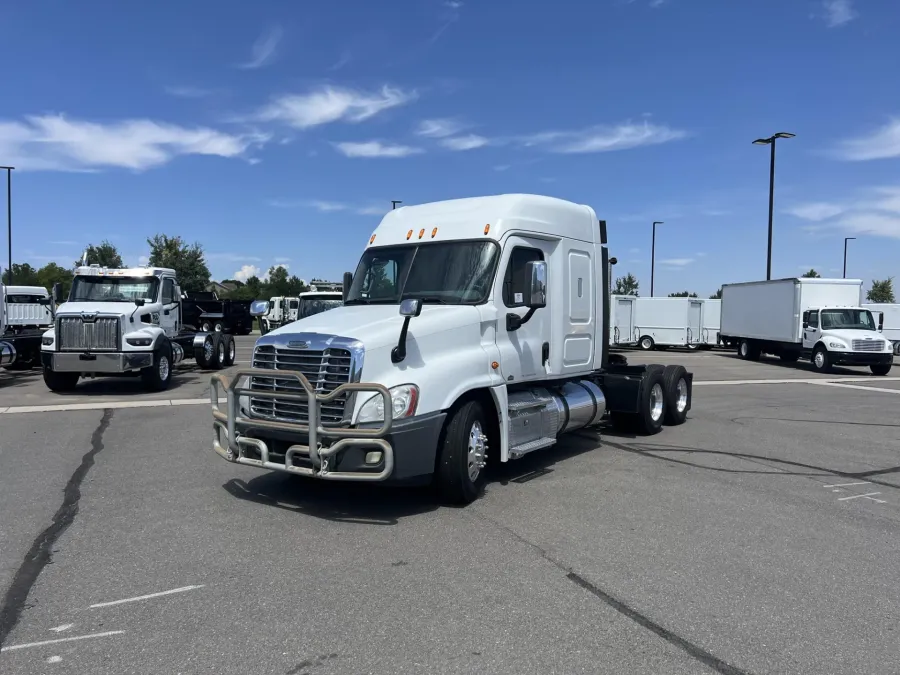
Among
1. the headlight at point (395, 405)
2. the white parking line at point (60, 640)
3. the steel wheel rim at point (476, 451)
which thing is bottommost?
the white parking line at point (60, 640)

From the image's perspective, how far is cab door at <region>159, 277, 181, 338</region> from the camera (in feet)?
51.7

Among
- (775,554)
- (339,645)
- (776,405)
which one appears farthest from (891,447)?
(339,645)

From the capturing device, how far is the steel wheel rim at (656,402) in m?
9.95

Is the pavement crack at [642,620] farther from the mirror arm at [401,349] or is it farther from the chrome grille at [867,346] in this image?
the chrome grille at [867,346]

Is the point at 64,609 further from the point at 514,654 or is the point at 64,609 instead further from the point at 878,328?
the point at 878,328

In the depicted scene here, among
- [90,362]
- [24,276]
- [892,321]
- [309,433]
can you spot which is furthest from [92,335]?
[24,276]

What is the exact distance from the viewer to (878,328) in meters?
23.3

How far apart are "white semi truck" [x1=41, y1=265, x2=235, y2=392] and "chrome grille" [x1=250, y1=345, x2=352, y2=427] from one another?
348 inches

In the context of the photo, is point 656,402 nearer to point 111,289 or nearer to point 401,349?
point 401,349

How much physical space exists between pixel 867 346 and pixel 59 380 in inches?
902

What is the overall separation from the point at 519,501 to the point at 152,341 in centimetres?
1023

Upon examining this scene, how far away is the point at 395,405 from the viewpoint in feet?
17.8

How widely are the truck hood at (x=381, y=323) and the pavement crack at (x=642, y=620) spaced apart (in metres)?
1.88

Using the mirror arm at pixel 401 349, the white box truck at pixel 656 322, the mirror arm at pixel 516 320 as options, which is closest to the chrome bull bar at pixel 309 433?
the mirror arm at pixel 401 349
